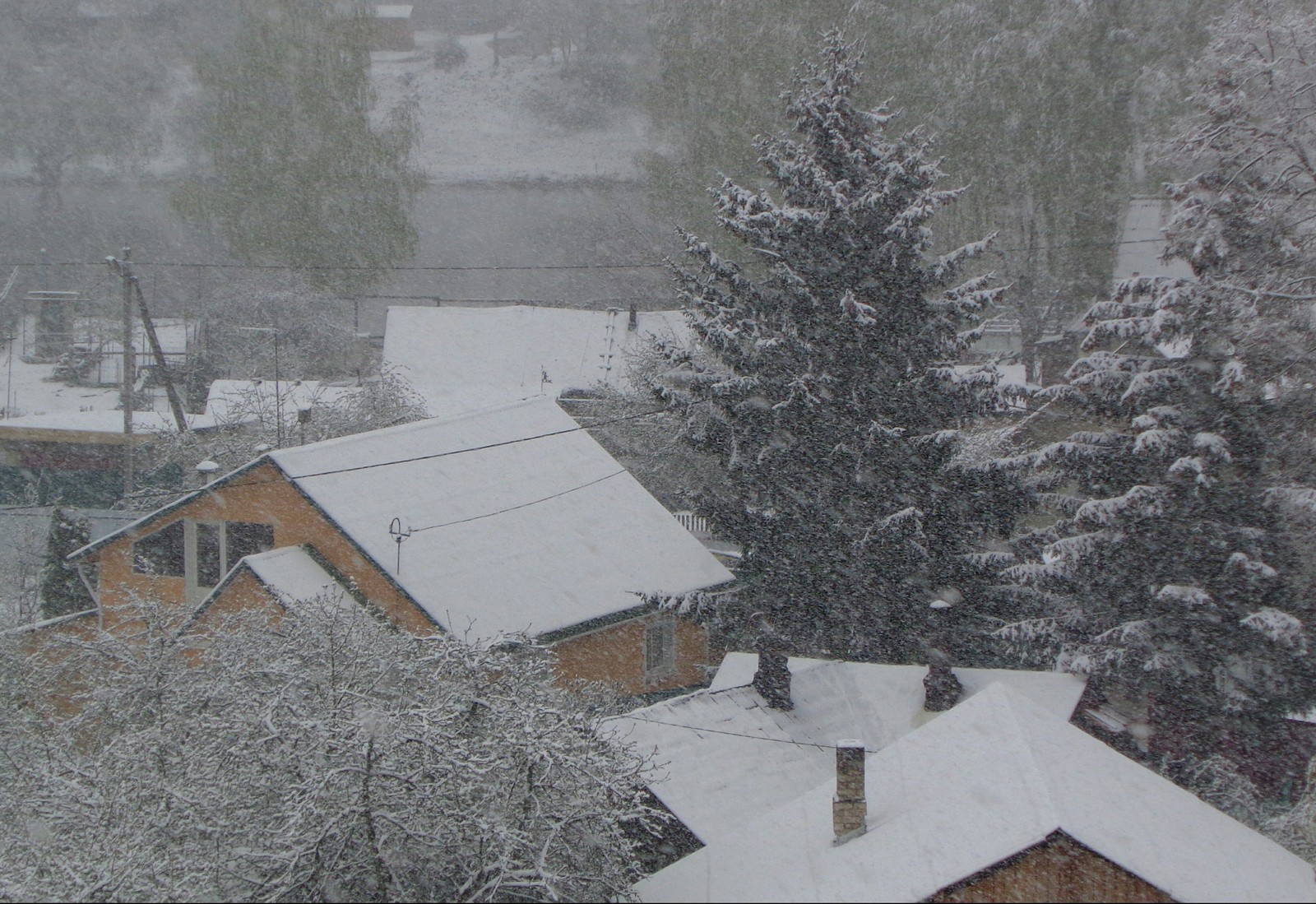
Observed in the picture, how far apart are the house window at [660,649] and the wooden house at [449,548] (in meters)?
0.02

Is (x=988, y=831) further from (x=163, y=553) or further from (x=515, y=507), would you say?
(x=163, y=553)

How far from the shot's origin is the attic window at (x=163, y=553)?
15.1 metres

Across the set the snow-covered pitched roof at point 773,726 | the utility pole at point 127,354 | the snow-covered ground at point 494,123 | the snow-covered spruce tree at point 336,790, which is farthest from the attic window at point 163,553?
the snow-covered ground at point 494,123

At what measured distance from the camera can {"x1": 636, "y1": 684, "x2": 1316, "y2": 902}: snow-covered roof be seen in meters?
5.88

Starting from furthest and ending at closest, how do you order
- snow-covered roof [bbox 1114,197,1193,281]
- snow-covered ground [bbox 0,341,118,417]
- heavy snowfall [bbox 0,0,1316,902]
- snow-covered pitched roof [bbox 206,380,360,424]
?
1. snow-covered ground [bbox 0,341,118,417]
2. snow-covered roof [bbox 1114,197,1193,281]
3. snow-covered pitched roof [bbox 206,380,360,424]
4. heavy snowfall [bbox 0,0,1316,902]

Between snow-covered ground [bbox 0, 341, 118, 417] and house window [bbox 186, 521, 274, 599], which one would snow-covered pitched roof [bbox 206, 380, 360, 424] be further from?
house window [bbox 186, 521, 274, 599]

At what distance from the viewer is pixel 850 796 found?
7.19 m

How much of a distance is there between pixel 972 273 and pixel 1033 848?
89.4ft

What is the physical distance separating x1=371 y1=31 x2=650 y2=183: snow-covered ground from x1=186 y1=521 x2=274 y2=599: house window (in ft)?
93.3

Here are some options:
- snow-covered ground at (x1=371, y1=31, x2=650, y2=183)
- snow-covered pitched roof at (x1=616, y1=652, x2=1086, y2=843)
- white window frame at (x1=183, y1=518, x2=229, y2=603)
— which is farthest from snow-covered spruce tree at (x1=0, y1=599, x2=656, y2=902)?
snow-covered ground at (x1=371, y1=31, x2=650, y2=183)

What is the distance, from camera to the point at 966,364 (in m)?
26.6

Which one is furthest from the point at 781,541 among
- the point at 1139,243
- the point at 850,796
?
the point at 1139,243

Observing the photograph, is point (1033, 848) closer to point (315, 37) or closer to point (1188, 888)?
point (1188, 888)

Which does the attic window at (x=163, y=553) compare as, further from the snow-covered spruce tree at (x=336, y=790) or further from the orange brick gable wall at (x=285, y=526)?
the snow-covered spruce tree at (x=336, y=790)
